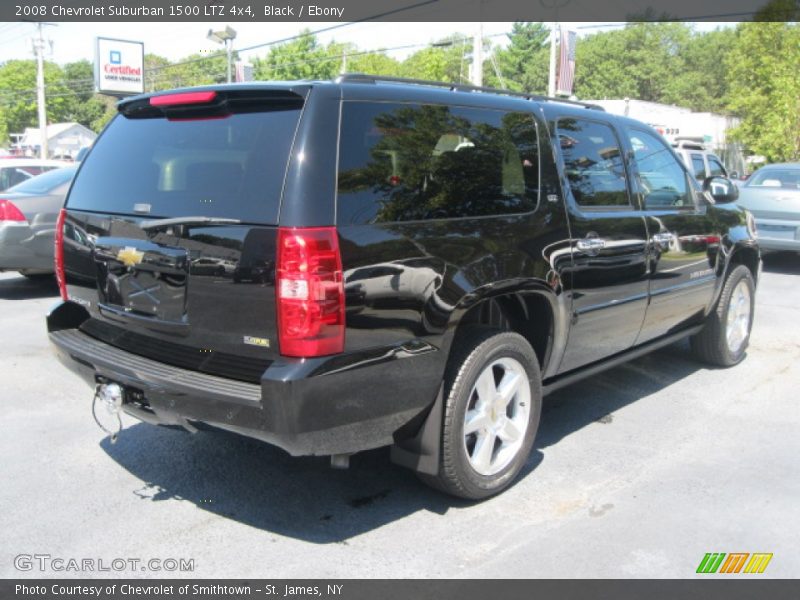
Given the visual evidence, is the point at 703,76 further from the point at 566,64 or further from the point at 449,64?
the point at 566,64

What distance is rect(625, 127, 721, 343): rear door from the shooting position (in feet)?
15.9

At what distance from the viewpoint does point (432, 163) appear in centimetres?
338

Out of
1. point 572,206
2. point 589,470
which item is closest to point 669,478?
point 589,470

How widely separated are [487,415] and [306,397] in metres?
1.18

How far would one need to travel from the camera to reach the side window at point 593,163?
167 inches

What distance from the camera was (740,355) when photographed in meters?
6.39

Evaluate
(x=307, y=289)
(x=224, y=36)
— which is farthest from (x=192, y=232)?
(x=224, y=36)

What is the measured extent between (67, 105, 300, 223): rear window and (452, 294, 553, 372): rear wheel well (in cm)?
137

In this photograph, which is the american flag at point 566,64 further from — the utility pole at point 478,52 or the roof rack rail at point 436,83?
the roof rack rail at point 436,83

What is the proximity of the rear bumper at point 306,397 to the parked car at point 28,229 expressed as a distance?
5814 mm

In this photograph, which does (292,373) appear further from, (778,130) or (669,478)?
(778,130)

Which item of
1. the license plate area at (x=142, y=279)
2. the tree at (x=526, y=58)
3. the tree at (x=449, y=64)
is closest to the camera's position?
the license plate area at (x=142, y=279)

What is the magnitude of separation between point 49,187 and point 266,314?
7125mm

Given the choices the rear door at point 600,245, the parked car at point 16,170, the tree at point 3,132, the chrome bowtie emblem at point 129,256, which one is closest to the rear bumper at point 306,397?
the chrome bowtie emblem at point 129,256
